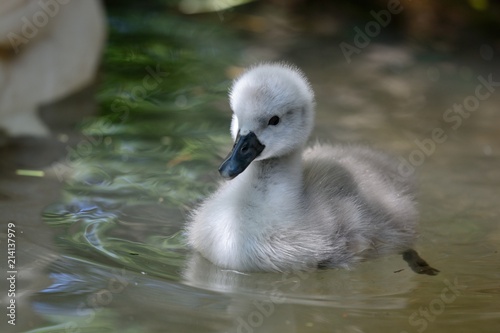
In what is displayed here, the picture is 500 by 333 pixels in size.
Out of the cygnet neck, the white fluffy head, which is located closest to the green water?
the cygnet neck

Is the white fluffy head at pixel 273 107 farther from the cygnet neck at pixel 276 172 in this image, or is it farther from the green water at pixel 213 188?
the green water at pixel 213 188

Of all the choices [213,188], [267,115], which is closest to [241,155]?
[267,115]

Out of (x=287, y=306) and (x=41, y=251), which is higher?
(x=287, y=306)

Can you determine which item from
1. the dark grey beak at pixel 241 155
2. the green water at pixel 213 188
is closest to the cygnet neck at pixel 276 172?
the dark grey beak at pixel 241 155

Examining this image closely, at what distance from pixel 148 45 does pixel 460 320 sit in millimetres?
3224

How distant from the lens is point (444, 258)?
3.64 m

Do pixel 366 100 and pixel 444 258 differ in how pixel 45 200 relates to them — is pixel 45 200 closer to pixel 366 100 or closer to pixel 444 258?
pixel 444 258

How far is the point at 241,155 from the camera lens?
332 centimetres

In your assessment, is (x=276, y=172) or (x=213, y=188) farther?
(x=213, y=188)

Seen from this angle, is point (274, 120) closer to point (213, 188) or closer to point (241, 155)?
point (241, 155)

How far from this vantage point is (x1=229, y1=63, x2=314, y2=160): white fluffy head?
3361 mm

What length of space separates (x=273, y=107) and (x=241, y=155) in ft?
0.67

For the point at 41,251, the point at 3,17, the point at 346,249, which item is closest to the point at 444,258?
the point at 346,249

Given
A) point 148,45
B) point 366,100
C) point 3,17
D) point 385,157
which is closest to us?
point 385,157
